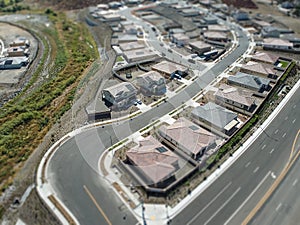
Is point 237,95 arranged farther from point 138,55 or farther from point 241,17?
point 241,17

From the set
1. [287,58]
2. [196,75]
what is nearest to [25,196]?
[196,75]

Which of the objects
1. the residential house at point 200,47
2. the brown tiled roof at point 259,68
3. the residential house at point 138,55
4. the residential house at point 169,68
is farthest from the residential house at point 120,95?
the brown tiled roof at point 259,68

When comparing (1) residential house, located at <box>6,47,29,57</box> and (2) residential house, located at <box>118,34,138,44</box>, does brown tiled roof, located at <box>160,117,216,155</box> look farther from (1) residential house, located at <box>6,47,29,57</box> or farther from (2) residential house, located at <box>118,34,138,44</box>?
(1) residential house, located at <box>6,47,29,57</box>

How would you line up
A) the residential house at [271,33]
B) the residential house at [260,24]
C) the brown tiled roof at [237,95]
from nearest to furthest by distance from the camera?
1. the brown tiled roof at [237,95]
2. the residential house at [271,33]
3. the residential house at [260,24]

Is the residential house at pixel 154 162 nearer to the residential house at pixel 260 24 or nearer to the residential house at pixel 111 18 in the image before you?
the residential house at pixel 111 18

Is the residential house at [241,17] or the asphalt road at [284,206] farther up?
the residential house at [241,17]

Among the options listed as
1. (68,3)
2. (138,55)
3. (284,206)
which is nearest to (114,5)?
(68,3)

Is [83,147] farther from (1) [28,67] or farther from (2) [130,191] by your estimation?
(1) [28,67]
